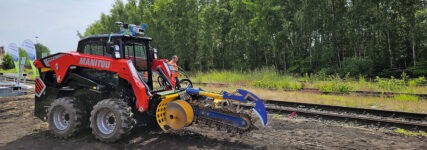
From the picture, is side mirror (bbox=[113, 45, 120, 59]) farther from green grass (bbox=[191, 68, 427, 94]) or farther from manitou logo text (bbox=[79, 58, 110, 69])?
green grass (bbox=[191, 68, 427, 94])

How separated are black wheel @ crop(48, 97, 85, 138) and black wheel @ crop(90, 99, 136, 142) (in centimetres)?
44

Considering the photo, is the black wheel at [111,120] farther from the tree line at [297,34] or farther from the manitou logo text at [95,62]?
the tree line at [297,34]

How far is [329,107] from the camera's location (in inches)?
360

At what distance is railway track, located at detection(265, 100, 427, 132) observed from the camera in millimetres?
6825

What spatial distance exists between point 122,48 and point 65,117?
1951mm

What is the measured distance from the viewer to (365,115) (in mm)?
8172

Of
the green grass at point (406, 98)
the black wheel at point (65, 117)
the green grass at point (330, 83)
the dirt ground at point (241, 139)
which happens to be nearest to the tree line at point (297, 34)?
the green grass at point (330, 83)

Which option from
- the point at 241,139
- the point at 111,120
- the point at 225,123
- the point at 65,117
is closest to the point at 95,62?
the point at 111,120

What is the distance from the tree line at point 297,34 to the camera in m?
19.0

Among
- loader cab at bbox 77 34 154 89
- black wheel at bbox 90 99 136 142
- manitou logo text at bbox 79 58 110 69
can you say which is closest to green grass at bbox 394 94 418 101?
loader cab at bbox 77 34 154 89

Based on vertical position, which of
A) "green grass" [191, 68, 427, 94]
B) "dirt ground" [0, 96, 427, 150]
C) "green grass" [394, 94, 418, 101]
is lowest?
"dirt ground" [0, 96, 427, 150]

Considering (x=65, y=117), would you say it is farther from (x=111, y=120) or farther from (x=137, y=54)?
(x=137, y=54)

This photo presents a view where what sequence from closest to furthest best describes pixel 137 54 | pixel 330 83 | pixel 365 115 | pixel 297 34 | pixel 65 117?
pixel 65 117 → pixel 137 54 → pixel 365 115 → pixel 330 83 → pixel 297 34

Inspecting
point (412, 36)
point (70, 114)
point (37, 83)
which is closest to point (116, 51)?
point (70, 114)
